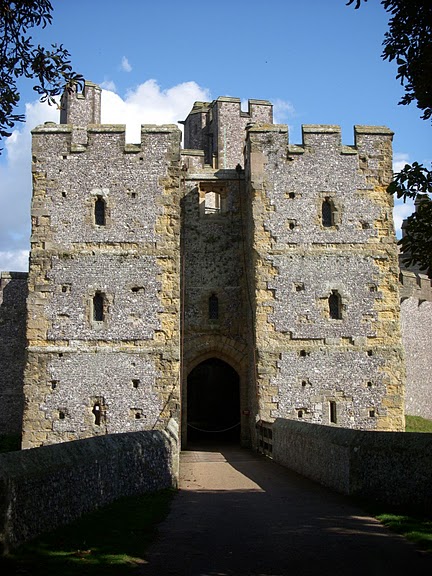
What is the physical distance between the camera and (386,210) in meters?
22.9

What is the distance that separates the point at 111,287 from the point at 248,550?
14523 millimetres

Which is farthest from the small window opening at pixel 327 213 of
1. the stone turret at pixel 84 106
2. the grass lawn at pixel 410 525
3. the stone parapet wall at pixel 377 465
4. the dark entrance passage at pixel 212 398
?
the stone turret at pixel 84 106

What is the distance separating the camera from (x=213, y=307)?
2400cm

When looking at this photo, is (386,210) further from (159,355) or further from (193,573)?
(193,573)

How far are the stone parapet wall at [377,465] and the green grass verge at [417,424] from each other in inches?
521

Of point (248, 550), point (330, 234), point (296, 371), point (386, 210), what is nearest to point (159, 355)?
point (296, 371)

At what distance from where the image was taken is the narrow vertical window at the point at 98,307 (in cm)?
2195

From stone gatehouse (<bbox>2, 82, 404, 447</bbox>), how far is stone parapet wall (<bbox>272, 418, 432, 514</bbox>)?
779cm

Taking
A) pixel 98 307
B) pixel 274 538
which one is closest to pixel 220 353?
pixel 98 307

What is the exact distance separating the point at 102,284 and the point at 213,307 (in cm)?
389

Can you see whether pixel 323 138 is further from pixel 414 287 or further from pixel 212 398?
pixel 212 398

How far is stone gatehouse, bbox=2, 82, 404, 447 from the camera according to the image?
21.5 m

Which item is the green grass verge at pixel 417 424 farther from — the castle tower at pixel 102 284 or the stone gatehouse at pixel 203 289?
the castle tower at pixel 102 284

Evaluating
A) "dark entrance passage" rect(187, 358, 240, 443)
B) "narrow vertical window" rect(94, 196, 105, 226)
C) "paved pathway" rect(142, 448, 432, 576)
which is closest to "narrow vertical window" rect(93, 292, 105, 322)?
"narrow vertical window" rect(94, 196, 105, 226)
